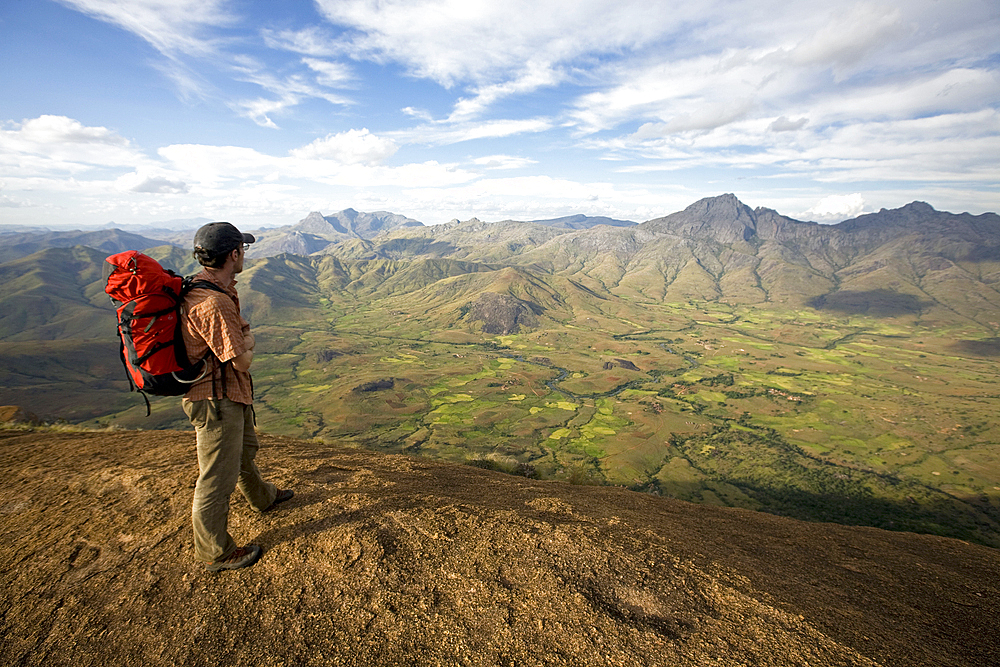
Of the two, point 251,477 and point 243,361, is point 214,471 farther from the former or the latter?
point 243,361

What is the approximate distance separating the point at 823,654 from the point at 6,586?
11765 millimetres

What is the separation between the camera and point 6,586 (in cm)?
597

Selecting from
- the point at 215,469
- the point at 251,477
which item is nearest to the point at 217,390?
the point at 215,469

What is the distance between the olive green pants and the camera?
5.98m

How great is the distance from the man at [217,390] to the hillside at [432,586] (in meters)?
0.60

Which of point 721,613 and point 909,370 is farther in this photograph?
point 909,370

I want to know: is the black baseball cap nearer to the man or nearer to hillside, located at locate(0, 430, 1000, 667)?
the man

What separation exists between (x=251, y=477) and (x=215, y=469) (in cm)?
144

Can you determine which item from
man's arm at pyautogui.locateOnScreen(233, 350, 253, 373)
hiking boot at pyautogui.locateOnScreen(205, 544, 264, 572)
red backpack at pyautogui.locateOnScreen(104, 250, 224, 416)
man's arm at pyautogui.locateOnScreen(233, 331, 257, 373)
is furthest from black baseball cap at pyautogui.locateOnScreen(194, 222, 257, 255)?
hiking boot at pyautogui.locateOnScreen(205, 544, 264, 572)

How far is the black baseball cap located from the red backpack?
707 mm

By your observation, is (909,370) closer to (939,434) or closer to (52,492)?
(939,434)

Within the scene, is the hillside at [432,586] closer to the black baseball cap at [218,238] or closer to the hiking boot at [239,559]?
the hiking boot at [239,559]

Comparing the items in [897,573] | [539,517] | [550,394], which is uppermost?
[539,517]

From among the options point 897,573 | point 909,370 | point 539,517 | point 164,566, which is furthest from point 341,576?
point 909,370
